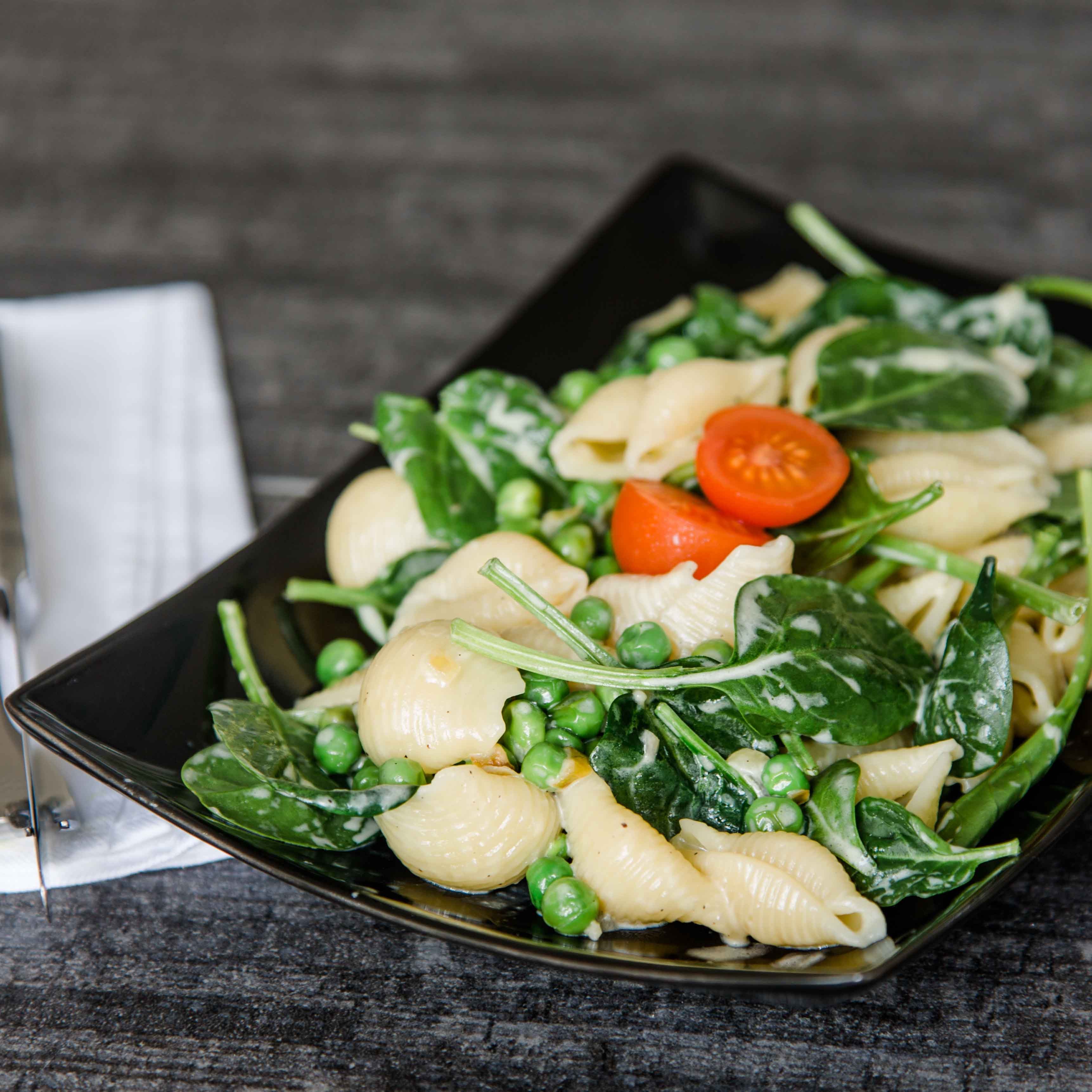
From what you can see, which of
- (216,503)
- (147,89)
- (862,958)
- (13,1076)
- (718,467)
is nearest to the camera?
(862,958)

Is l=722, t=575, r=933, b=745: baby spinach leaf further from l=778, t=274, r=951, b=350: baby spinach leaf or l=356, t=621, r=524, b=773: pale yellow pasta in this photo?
l=778, t=274, r=951, b=350: baby spinach leaf

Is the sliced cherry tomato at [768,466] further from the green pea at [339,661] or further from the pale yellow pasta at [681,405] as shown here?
the green pea at [339,661]

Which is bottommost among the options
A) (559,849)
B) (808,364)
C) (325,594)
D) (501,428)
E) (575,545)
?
(559,849)

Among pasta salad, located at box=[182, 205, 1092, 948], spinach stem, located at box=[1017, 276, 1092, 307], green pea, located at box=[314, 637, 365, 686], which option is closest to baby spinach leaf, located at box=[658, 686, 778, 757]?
pasta salad, located at box=[182, 205, 1092, 948]

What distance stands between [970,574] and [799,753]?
1.38 feet

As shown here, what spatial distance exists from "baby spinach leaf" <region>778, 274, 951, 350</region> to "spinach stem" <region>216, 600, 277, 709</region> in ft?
3.79

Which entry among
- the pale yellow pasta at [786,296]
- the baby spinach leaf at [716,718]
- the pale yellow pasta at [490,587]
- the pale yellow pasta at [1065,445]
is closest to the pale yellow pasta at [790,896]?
the baby spinach leaf at [716,718]

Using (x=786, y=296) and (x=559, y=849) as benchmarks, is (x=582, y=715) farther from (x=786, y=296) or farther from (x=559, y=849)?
(x=786, y=296)

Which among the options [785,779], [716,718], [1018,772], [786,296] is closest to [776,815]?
[785,779]

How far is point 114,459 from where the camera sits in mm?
2354

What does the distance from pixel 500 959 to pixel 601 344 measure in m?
1.36

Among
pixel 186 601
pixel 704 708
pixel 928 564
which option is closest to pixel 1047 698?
pixel 928 564

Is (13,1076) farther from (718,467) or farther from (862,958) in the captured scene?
(718,467)

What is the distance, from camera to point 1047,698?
160cm
